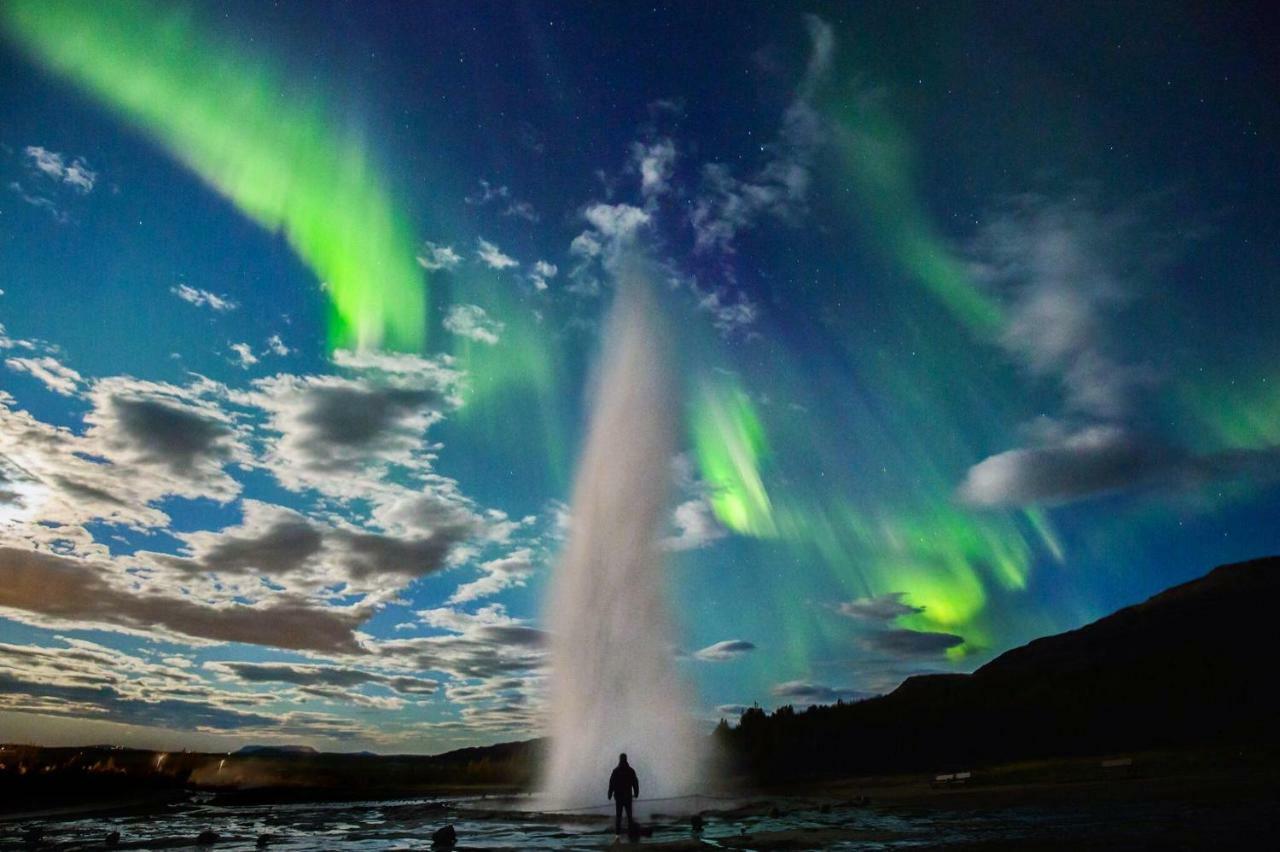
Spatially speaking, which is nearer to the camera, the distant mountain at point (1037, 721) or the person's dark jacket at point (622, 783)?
the person's dark jacket at point (622, 783)

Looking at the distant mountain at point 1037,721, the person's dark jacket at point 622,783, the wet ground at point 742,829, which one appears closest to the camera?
the wet ground at point 742,829

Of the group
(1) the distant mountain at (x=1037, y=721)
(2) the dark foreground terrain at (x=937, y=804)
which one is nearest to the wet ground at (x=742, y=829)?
(2) the dark foreground terrain at (x=937, y=804)

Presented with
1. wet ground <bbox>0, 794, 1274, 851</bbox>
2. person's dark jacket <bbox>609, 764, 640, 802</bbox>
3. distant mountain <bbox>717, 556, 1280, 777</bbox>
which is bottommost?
wet ground <bbox>0, 794, 1274, 851</bbox>

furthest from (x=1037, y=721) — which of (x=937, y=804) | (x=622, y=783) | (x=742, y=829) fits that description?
(x=622, y=783)

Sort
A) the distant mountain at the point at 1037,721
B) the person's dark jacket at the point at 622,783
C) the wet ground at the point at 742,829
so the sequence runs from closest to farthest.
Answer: the wet ground at the point at 742,829, the person's dark jacket at the point at 622,783, the distant mountain at the point at 1037,721

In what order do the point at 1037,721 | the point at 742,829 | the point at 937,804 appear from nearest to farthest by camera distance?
the point at 742,829 < the point at 937,804 < the point at 1037,721

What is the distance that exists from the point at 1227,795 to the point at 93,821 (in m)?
65.8

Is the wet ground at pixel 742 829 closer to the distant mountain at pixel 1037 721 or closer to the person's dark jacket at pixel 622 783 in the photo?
the person's dark jacket at pixel 622 783

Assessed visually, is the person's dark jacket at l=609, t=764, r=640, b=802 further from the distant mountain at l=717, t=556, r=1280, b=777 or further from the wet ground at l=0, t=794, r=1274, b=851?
the distant mountain at l=717, t=556, r=1280, b=777

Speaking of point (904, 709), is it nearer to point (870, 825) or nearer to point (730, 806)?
point (730, 806)

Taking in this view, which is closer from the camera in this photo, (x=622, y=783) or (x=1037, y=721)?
(x=622, y=783)

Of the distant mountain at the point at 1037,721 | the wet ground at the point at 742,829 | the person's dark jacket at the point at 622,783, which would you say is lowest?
the wet ground at the point at 742,829

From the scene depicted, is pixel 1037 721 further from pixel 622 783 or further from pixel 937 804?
pixel 622 783

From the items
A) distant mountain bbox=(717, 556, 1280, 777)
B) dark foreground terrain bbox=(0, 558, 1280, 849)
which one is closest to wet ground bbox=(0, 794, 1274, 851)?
dark foreground terrain bbox=(0, 558, 1280, 849)
